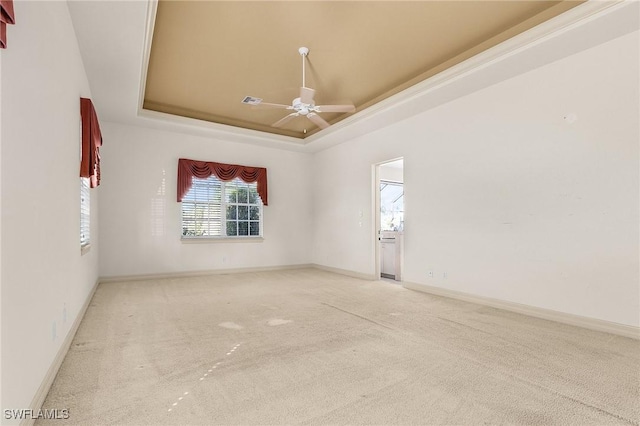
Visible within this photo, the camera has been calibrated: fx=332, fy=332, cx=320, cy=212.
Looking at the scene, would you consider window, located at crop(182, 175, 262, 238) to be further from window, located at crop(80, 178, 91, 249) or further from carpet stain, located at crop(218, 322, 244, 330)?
carpet stain, located at crop(218, 322, 244, 330)

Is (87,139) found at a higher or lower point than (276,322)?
higher

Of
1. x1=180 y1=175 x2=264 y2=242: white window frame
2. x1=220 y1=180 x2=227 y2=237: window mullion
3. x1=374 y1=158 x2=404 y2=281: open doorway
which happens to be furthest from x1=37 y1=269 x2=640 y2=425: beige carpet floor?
x1=220 y1=180 x2=227 y2=237: window mullion

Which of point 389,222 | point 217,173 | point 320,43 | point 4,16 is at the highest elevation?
point 320,43

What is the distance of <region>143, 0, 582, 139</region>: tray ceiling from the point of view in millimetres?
3262

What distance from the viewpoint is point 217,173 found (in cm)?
693

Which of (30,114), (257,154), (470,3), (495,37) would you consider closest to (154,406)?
(30,114)

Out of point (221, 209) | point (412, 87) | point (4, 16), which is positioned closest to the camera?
point (4, 16)

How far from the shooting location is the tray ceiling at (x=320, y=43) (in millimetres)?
3262

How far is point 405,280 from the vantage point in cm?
557

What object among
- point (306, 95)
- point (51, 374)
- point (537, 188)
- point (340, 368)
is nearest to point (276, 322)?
point (340, 368)

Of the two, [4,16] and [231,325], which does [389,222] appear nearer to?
[231,325]

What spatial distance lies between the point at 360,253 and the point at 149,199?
13.9 feet

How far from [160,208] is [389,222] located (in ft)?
18.9

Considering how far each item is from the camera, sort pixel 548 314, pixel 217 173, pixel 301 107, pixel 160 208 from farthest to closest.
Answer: pixel 217 173 → pixel 160 208 → pixel 301 107 → pixel 548 314
